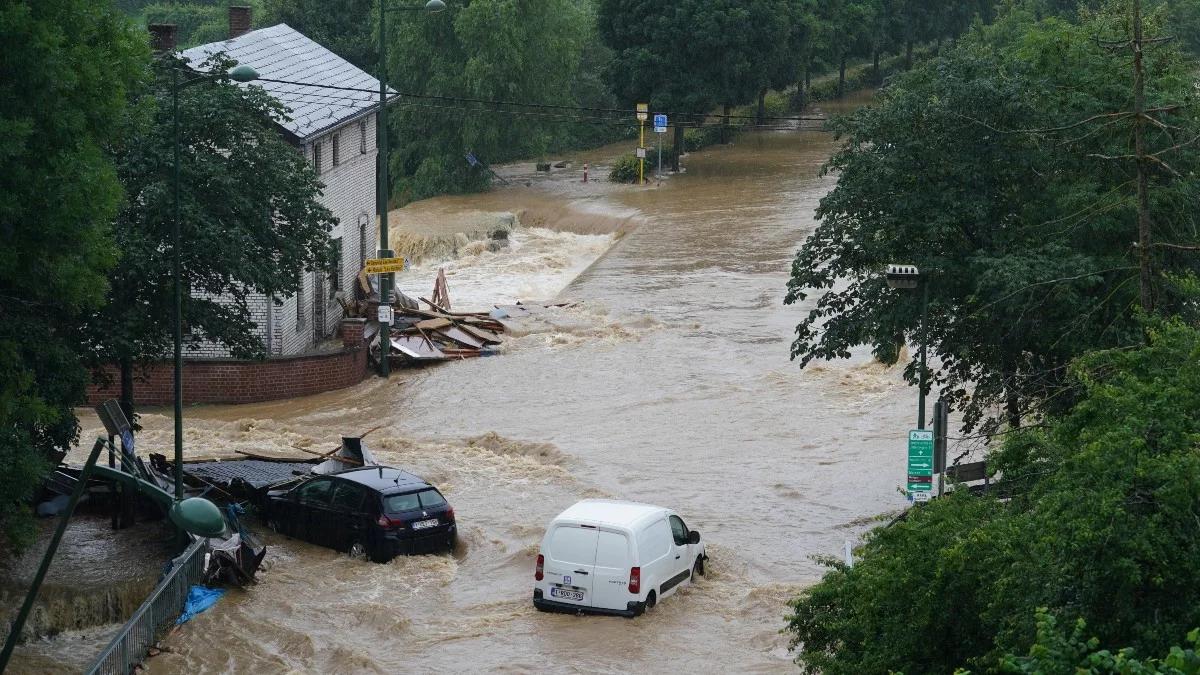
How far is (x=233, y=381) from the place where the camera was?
32562 millimetres

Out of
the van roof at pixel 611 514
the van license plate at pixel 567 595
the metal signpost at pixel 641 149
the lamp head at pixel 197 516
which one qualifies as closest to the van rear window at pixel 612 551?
the van roof at pixel 611 514

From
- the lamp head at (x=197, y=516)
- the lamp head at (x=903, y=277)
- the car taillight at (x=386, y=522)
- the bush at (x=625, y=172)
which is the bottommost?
the car taillight at (x=386, y=522)

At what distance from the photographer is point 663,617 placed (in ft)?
61.5

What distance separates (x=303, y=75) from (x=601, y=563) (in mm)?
26301

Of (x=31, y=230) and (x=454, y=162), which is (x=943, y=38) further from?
(x=31, y=230)

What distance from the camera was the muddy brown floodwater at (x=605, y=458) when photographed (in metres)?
18.3

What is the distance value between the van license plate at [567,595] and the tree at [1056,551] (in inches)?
183

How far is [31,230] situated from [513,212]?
39642 mm

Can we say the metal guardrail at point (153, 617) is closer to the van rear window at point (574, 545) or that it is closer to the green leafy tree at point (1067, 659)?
the van rear window at point (574, 545)

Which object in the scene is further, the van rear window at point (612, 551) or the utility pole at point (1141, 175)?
the van rear window at point (612, 551)

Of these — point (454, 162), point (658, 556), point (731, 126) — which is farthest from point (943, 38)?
point (658, 556)

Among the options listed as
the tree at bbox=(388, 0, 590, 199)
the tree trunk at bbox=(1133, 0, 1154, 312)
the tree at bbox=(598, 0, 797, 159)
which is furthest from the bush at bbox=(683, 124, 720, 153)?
the tree trunk at bbox=(1133, 0, 1154, 312)

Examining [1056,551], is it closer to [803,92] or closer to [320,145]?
[320,145]

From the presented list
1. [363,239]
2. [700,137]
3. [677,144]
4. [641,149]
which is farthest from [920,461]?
[700,137]
